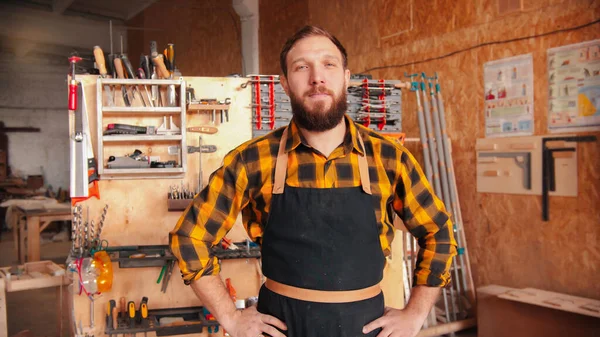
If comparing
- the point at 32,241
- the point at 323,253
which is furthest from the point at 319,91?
the point at 32,241

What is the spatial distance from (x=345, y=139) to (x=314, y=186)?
0.60ft

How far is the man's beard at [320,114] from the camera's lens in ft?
5.19

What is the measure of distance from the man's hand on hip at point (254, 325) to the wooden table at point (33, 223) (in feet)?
18.0

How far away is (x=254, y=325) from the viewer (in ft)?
4.99

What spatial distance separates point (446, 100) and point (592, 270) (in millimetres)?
1778

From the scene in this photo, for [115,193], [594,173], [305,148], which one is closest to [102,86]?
[115,193]

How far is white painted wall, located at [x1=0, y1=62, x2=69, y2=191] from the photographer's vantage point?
10867mm

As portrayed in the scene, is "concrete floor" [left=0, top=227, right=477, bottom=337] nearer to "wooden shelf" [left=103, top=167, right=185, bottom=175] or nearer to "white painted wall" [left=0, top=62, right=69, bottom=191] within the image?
"wooden shelf" [left=103, top=167, right=185, bottom=175]

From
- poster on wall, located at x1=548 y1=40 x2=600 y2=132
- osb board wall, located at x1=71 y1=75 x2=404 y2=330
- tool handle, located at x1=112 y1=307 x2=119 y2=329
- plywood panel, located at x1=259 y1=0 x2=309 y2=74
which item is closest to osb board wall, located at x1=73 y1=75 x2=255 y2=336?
osb board wall, located at x1=71 y1=75 x2=404 y2=330

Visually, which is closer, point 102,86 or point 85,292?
point 85,292

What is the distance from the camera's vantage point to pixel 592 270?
370cm

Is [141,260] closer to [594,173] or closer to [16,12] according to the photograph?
[594,173]

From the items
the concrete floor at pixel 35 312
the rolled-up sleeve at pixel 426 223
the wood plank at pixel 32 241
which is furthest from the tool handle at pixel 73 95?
the wood plank at pixel 32 241

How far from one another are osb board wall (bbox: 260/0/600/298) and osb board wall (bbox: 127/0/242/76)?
2.81 meters
